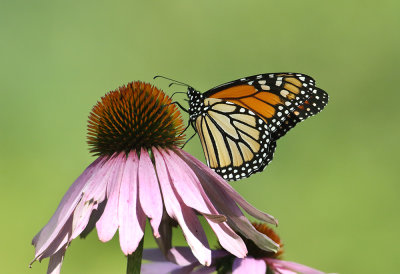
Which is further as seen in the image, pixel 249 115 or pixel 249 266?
pixel 249 115

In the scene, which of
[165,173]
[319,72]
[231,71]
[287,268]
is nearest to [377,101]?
[319,72]

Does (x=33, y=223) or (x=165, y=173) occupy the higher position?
(x=165, y=173)

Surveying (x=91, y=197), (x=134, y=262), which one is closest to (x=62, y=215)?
(x=91, y=197)

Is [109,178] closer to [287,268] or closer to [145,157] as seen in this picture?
[145,157]

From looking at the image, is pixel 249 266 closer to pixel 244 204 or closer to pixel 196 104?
pixel 244 204

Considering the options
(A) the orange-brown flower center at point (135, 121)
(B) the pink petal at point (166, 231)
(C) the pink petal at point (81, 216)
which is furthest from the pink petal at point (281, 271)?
(C) the pink petal at point (81, 216)

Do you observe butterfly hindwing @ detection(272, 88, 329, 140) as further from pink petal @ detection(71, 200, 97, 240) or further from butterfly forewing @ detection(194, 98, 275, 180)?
pink petal @ detection(71, 200, 97, 240)

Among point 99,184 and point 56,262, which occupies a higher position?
point 99,184

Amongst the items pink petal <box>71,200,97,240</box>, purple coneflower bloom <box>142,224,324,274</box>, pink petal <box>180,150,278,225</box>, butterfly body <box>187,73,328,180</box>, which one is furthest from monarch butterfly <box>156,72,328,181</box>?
pink petal <box>71,200,97,240</box>
